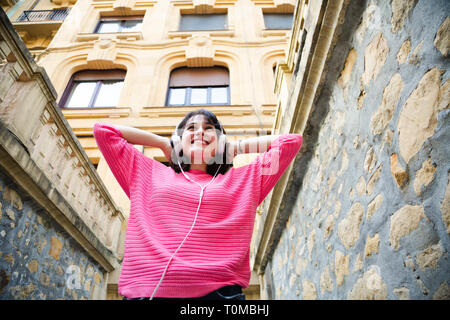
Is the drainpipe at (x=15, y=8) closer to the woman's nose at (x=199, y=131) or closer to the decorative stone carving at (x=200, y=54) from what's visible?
the decorative stone carving at (x=200, y=54)

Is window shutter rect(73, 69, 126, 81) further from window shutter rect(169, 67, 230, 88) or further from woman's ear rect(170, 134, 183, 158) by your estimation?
woman's ear rect(170, 134, 183, 158)

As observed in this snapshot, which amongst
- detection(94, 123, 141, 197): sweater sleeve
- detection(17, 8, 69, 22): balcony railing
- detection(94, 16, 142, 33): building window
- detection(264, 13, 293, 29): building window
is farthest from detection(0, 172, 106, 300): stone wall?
detection(17, 8, 69, 22): balcony railing

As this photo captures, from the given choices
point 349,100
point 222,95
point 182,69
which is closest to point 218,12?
point 182,69

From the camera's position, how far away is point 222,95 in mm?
8281

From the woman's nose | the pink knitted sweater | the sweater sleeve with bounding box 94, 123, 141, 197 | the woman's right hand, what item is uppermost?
the woman's nose

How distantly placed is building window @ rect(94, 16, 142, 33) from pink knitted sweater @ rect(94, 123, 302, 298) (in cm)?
1063

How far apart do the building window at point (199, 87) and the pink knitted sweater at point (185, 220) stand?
258 inches

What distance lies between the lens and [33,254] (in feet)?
9.22

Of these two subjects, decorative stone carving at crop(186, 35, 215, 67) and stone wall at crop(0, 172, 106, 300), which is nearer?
stone wall at crop(0, 172, 106, 300)

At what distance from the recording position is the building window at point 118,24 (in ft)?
34.7

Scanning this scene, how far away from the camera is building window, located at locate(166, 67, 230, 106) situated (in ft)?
26.5

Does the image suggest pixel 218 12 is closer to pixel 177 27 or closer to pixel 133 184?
pixel 177 27

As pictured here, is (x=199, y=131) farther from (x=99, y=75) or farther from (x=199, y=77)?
(x=99, y=75)

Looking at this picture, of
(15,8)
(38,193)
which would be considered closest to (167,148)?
(38,193)
